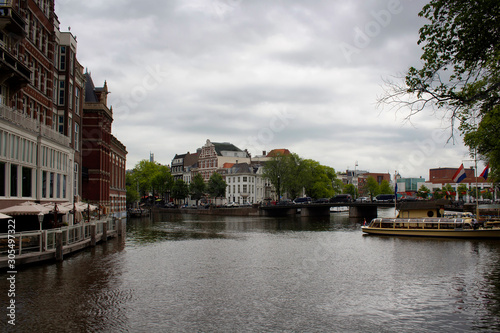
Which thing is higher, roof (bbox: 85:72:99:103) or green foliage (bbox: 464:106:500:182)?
roof (bbox: 85:72:99:103)

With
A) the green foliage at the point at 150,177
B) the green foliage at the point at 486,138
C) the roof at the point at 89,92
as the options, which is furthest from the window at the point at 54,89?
the green foliage at the point at 150,177

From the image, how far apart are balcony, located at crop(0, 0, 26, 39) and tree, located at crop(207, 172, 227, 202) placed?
113890mm

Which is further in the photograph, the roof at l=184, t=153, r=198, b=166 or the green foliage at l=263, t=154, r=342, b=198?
the roof at l=184, t=153, r=198, b=166

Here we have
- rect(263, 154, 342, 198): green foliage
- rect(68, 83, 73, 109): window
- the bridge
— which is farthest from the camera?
rect(263, 154, 342, 198): green foliage

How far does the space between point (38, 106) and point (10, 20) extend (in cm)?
1149

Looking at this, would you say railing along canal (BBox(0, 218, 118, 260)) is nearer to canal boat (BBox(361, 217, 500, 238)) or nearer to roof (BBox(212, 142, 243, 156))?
A: canal boat (BBox(361, 217, 500, 238))

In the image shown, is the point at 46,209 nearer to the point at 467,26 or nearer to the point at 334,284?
the point at 334,284

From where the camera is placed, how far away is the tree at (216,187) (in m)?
148

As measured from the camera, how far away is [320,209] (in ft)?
388

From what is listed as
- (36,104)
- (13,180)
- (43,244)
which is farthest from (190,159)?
(43,244)

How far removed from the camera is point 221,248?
40188mm

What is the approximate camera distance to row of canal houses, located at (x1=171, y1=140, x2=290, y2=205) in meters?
159

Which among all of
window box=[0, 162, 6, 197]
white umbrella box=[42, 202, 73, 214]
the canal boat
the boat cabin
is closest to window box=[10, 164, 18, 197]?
window box=[0, 162, 6, 197]

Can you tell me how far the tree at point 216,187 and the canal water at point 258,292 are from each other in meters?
111
